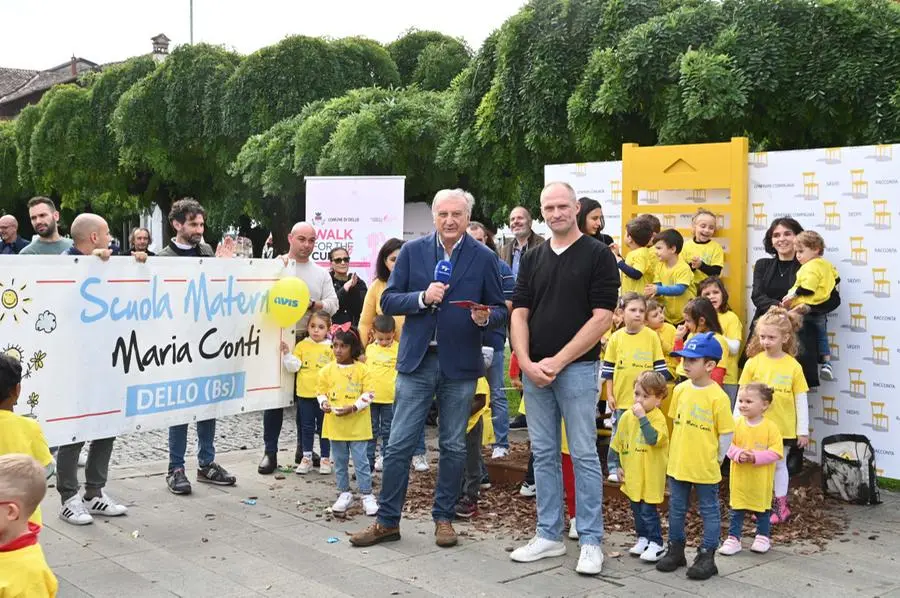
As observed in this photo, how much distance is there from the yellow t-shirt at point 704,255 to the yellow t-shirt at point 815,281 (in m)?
0.78

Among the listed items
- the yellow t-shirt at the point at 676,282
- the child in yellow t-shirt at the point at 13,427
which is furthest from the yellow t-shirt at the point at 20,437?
the yellow t-shirt at the point at 676,282

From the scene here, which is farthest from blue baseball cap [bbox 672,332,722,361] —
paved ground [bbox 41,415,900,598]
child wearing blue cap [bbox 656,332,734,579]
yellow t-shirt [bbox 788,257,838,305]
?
yellow t-shirt [bbox 788,257,838,305]

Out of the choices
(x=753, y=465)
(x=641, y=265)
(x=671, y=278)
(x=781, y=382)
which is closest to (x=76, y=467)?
(x=753, y=465)

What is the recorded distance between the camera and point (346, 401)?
706 cm

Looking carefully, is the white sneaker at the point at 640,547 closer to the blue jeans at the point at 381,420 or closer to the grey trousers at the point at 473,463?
the grey trousers at the point at 473,463

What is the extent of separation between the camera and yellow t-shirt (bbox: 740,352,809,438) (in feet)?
22.0

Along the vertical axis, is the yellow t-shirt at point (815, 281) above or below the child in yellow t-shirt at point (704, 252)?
below

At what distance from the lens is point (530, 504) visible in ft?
23.3

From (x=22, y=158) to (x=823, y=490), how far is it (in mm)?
29737

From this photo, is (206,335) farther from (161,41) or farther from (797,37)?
(161,41)

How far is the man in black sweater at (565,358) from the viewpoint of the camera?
18.4 ft

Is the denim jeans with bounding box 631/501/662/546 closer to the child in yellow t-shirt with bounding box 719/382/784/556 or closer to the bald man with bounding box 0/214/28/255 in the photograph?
the child in yellow t-shirt with bounding box 719/382/784/556

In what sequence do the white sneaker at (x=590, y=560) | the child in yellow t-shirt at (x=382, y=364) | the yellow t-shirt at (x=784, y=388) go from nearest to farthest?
the white sneaker at (x=590, y=560) < the yellow t-shirt at (x=784, y=388) < the child in yellow t-shirt at (x=382, y=364)

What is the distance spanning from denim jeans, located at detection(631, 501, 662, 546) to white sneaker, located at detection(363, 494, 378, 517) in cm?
188
